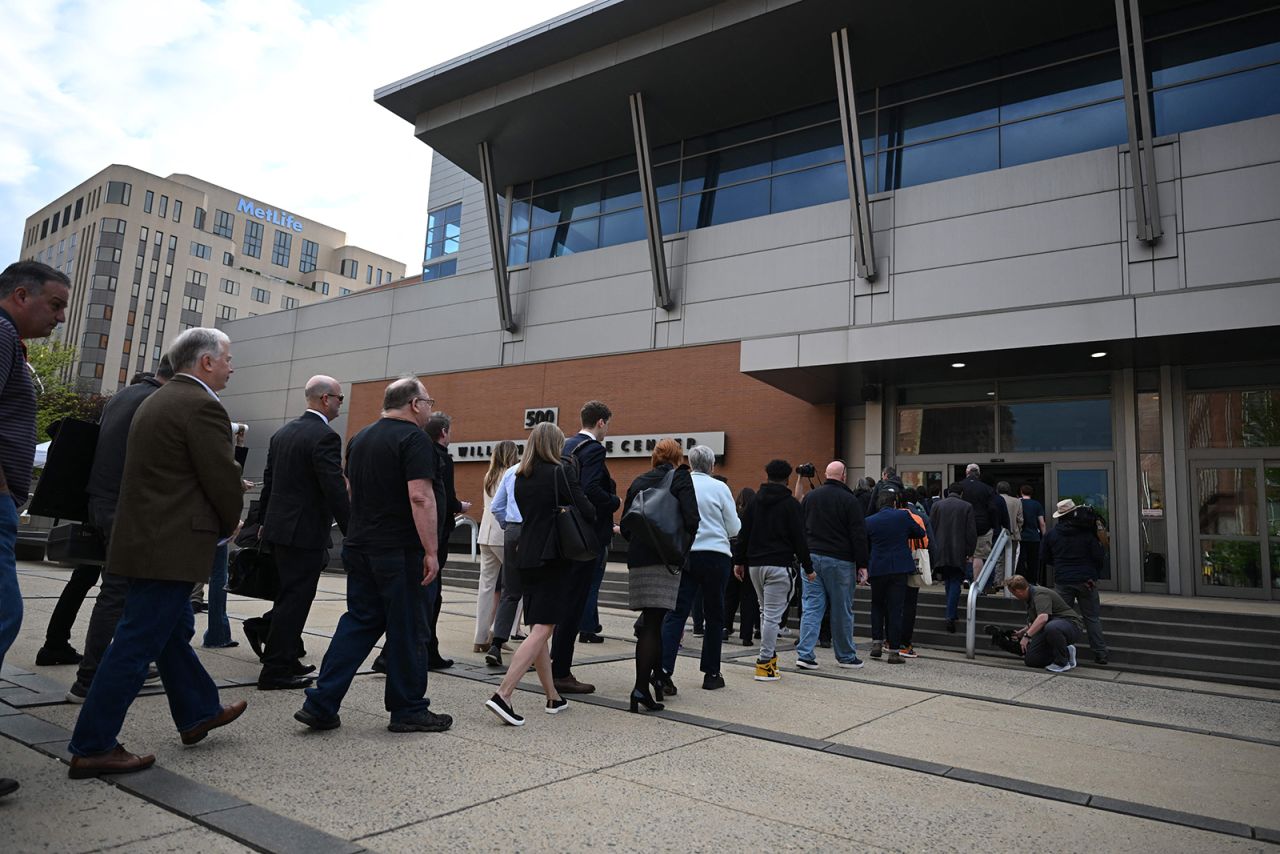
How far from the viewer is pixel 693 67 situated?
55.6 feet

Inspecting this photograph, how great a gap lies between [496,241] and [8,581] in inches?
713

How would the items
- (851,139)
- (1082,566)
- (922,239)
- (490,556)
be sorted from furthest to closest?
(922,239) → (851,139) → (1082,566) → (490,556)

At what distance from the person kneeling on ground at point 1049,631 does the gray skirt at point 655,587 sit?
483cm

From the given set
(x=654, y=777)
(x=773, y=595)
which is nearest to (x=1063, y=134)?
(x=773, y=595)

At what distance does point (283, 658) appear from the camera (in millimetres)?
5043

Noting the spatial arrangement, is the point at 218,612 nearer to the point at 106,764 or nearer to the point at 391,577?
the point at 391,577

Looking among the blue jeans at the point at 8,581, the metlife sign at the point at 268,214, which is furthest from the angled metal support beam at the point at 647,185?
the metlife sign at the point at 268,214

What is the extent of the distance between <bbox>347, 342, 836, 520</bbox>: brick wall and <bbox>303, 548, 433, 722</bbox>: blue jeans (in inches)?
507

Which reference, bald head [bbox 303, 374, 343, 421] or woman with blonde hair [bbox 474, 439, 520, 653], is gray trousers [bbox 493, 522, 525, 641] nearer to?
woman with blonde hair [bbox 474, 439, 520, 653]

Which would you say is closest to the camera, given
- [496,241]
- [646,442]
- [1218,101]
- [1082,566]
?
[1082,566]

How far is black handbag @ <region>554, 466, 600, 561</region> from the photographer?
4723 millimetres

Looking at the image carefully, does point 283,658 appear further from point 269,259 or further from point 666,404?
point 269,259

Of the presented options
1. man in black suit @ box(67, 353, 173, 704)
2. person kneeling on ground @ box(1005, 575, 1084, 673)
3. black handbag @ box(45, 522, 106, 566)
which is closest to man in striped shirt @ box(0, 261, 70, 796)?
man in black suit @ box(67, 353, 173, 704)

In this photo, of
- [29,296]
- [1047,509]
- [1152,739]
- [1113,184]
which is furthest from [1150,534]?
[29,296]
